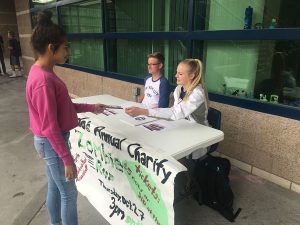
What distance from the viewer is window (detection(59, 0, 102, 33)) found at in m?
4.89

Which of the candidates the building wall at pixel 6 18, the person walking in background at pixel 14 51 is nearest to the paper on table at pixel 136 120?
the person walking in background at pixel 14 51

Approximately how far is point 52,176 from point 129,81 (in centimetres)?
279

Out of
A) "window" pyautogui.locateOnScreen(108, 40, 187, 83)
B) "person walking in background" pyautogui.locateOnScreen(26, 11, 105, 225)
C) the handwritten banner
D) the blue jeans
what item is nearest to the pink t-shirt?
"person walking in background" pyautogui.locateOnScreen(26, 11, 105, 225)

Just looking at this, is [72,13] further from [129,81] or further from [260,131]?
[260,131]

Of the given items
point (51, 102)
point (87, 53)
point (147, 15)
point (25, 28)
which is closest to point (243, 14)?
point (147, 15)

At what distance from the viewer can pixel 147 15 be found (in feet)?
13.0

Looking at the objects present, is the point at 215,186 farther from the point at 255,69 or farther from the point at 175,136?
the point at 255,69

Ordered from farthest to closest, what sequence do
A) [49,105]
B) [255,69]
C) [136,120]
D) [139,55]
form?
[139,55], [255,69], [136,120], [49,105]

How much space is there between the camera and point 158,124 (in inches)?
80.7

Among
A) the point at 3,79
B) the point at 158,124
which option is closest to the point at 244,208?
the point at 158,124

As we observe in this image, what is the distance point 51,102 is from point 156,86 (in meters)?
1.52

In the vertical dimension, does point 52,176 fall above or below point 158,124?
below

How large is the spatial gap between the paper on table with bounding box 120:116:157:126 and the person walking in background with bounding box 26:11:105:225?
559mm

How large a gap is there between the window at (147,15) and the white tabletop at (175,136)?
181 centimetres
